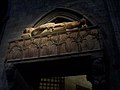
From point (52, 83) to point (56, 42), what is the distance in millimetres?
2373

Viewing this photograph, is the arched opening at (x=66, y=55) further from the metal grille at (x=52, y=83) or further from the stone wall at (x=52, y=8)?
the metal grille at (x=52, y=83)

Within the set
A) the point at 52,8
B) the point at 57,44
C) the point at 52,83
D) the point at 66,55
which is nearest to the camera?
the point at 66,55

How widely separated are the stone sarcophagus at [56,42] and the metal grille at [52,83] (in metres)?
1.76

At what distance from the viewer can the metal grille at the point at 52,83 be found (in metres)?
6.59

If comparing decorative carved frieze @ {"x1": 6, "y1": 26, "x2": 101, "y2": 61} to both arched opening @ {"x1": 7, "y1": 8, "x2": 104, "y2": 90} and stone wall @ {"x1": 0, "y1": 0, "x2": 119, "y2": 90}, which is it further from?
stone wall @ {"x1": 0, "y1": 0, "x2": 119, "y2": 90}

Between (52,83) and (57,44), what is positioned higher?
(57,44)

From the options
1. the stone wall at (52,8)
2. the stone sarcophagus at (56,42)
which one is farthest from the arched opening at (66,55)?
the stone wall at (52,8)

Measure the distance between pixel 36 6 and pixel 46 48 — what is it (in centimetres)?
219

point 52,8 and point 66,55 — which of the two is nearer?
point 66,55

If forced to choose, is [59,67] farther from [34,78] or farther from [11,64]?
[11,64]

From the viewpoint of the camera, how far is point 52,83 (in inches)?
272

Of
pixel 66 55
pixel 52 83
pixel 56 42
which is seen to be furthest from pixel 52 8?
pixel 52 83

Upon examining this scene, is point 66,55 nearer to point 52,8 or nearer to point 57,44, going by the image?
point 57,44

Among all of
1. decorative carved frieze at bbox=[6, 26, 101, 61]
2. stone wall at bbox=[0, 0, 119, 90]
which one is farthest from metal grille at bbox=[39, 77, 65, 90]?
decorative carved frieze at bbox=[6, 26, 101, 61]
